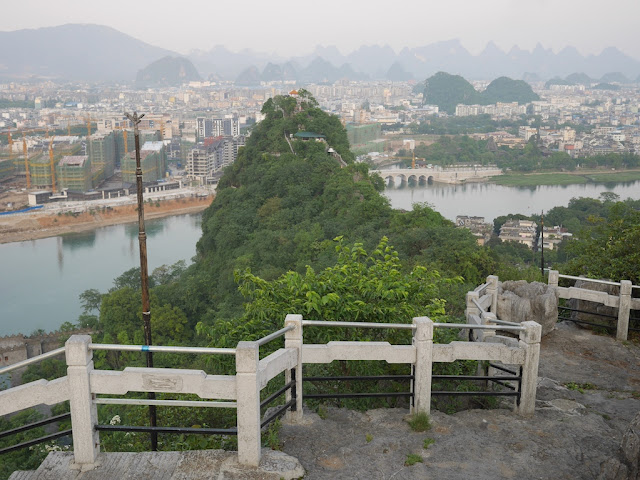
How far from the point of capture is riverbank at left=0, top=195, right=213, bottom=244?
5934 centimetres

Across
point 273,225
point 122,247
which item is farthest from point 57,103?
point 273,225

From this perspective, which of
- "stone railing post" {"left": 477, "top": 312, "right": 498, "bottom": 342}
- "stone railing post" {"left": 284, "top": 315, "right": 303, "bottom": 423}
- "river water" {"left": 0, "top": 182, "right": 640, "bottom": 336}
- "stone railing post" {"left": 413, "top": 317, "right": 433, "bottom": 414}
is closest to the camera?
"stone railing post" {"left": 284, "top": 315, "right": 303, "bottom": 423}

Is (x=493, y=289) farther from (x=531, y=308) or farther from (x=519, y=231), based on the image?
(x=519, y=231)

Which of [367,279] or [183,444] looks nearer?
[183,444]

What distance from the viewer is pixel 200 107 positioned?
16875 cm

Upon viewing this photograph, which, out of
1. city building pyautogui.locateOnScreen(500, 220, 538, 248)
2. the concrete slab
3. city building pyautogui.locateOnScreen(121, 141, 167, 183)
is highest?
the concrete slab

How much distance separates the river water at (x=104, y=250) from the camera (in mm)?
40312

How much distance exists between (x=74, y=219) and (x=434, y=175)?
43.3m

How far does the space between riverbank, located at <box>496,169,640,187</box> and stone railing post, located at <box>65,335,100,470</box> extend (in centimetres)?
7647

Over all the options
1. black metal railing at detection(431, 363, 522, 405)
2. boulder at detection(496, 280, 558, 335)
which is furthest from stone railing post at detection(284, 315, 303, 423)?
boulder at detection(496, 280, 558, 335)

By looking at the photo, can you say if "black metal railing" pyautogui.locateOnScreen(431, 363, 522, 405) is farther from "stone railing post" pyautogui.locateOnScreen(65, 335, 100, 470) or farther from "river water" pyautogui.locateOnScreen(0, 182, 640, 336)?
"river water" pyautogui.locateOnScreen(0, 182, 640, 336)

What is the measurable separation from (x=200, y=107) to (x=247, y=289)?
169 meters

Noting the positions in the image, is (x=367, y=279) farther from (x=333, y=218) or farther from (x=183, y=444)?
(x=333, y=218)

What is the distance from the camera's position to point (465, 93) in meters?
176
